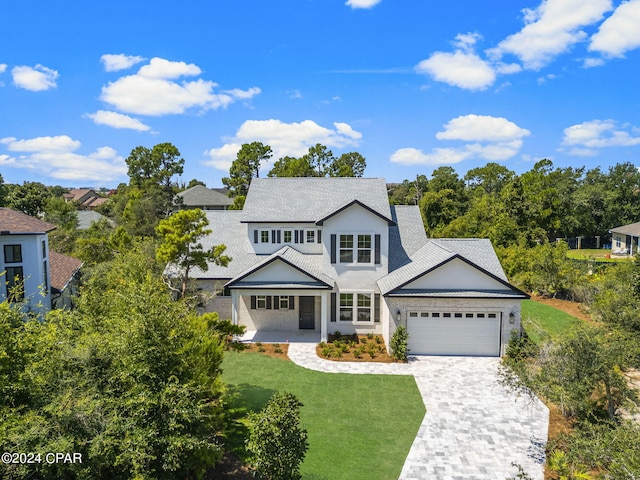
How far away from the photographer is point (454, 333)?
2017cm

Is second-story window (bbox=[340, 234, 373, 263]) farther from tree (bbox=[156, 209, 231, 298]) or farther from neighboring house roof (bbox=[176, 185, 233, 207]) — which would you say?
neighboring house roof (bbox=[176, 185, 233, 207])

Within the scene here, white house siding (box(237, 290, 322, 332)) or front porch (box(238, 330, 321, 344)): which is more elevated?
white house siding (box(237, 290, 322, 332))

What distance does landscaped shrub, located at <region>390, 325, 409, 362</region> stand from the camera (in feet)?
63.6

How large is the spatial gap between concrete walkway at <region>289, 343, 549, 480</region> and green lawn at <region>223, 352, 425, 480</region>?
0.49 metres

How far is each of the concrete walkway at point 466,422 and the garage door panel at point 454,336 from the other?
0.59 metres

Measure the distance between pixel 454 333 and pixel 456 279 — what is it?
8.88ft

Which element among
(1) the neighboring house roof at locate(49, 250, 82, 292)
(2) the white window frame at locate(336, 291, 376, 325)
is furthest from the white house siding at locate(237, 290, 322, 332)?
(1) the neighboring house roof at locate(49, 250, 82, 292)

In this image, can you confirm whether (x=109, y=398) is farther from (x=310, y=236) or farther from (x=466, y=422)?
Result: (x=310, y=236)

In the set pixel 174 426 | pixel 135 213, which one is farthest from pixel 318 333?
pixel 135 213

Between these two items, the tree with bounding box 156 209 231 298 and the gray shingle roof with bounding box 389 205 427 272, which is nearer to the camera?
the tree with bounding box 156 209 231 298

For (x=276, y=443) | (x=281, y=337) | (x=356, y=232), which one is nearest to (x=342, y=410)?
(x=276, y=443)

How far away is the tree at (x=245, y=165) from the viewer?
68.9m

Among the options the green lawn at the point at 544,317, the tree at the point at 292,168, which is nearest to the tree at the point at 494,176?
the tree at the point at 292,168

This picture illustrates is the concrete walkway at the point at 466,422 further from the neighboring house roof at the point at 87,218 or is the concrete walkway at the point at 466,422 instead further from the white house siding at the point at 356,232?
the neighboring house roof at the point at 87,218
